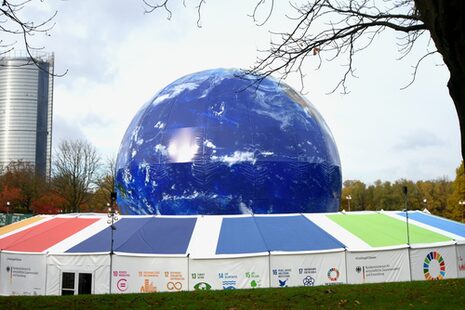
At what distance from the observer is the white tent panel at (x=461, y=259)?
17.6 meters

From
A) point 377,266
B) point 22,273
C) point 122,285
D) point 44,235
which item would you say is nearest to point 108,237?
point 122,285

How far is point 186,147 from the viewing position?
18219 millimetres

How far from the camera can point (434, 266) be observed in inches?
680

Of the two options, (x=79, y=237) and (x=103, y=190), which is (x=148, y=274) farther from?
(x=103, y=190)

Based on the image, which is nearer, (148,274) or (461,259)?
(148,274)

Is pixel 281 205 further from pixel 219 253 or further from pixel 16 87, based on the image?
pixel 16 87

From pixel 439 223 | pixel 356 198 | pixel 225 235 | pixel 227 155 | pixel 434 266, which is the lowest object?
pixel 434 266

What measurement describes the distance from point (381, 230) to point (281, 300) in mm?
10194

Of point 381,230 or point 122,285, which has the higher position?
point 381,230

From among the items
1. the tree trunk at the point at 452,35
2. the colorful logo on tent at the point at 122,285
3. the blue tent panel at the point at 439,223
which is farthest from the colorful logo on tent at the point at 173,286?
the tree trunk at the point at 452,35

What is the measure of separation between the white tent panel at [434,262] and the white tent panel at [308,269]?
2.86m

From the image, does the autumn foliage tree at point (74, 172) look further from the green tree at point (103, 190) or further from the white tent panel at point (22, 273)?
the white tent panel at point (22, 273)

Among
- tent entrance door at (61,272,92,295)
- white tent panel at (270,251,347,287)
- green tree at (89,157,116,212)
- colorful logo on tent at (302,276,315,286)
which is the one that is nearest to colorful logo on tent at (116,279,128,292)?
tent entrance door at (61,272,92,295)

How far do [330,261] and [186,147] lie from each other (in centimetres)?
687
